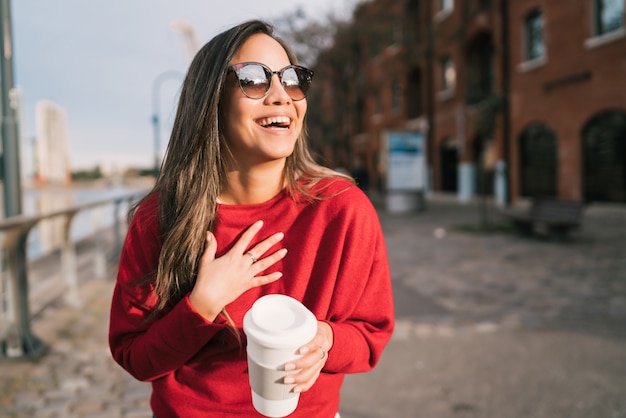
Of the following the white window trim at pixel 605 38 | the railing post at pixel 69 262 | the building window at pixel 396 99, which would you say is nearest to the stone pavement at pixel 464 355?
the railing post at pixel 69 262

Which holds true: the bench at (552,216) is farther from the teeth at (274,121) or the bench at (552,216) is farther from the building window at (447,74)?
the building window at (447,74)

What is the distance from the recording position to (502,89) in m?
19.8

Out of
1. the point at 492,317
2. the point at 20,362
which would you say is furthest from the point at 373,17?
the point at 20,362

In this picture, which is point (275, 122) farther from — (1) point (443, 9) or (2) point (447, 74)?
(1) point (443, 9)

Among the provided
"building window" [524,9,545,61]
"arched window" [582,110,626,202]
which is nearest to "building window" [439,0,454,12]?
"building window" [524,9,545,61]

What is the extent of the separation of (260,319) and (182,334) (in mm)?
283

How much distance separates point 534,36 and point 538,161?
15.1ft

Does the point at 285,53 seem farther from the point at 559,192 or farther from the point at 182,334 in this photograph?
the point at 559,192

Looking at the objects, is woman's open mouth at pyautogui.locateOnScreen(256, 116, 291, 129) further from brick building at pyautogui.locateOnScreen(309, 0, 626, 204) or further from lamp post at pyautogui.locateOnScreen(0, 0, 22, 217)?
brick building at pyautogui.locateOnScreen(309, 0, 626, 204)

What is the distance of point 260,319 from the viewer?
1062 mm

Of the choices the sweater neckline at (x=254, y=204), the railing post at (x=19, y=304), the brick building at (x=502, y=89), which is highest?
the brick building at (x=502, y=89)

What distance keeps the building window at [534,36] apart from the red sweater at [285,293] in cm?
1871

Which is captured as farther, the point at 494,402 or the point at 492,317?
the point at 492,317

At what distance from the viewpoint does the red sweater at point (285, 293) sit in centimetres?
133
